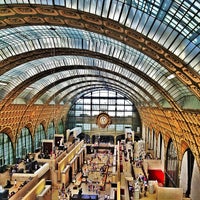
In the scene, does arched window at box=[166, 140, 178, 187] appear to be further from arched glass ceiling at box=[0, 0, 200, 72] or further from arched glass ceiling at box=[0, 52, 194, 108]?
arched glass ceiling at box=[0, 0, 200, 72]

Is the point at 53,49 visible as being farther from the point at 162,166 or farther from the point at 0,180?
the point at 162,166

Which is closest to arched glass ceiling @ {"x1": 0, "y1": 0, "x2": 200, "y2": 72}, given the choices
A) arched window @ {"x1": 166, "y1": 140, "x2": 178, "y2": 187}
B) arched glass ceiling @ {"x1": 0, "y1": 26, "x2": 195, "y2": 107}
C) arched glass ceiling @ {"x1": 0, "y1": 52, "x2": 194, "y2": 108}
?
arched glass ceiling @ {"x1": 0, "y1": 26, "x2": 195, "y2": 107}

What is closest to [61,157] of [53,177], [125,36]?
[53,177]

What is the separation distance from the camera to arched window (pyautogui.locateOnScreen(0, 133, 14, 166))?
4416cm

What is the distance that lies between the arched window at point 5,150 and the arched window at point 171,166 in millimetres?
23185

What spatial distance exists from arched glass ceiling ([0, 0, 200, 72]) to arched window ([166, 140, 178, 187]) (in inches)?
832

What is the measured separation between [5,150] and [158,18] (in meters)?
34.6

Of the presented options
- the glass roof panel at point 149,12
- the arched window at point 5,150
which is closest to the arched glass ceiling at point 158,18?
the glass roof panel at point 149,12

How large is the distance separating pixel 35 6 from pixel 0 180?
22.3 m

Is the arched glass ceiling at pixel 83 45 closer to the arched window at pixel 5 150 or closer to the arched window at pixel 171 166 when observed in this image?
the arched window at pixel 171 166

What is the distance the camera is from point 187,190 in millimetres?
34562

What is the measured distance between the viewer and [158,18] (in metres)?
17.9

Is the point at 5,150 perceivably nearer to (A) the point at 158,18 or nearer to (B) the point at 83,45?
(B) the point at 83,45

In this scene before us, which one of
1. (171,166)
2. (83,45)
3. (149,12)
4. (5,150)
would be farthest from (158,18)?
(5,150)
